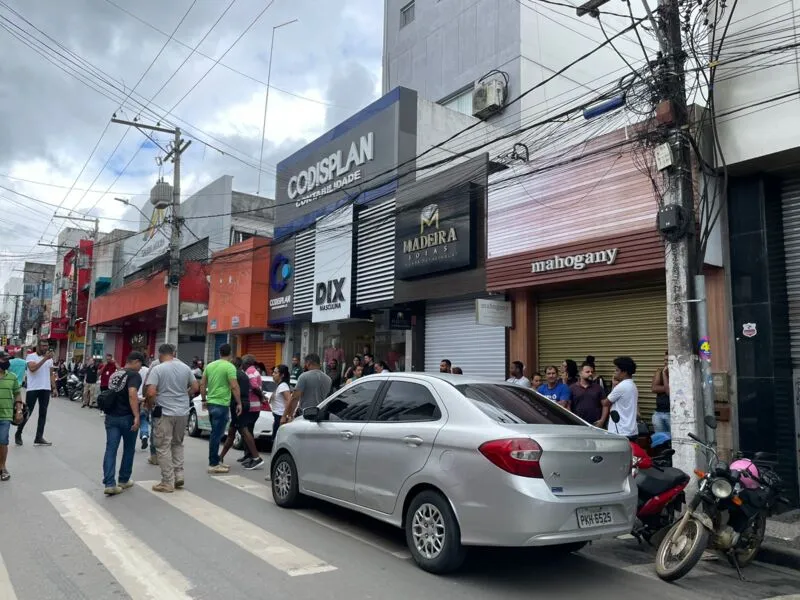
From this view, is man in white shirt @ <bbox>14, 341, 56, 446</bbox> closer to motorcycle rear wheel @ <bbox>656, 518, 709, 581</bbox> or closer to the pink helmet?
motorcycle rear wheel @ <bbox>656, 518, 709, 581</bbox>

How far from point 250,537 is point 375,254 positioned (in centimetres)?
1091

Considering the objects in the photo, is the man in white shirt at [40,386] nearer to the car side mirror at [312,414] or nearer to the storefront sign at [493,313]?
the car side mirror at [312,414]

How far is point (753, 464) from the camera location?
563 cm

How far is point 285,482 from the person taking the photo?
696 cm

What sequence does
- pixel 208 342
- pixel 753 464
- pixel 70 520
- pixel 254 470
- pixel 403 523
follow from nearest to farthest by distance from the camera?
pixel 403 523
pixel 753 464
pixel 70 520
pixel 254 470
pixel 208 342

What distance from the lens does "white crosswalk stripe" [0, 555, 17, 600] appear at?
425 centimetres

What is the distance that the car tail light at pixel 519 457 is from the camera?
4.50 metres

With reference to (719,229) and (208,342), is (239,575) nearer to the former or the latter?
(719,229)

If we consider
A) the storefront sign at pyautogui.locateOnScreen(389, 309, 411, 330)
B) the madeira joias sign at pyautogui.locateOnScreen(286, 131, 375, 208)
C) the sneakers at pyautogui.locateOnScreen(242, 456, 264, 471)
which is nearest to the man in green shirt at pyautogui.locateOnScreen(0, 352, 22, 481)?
the sneakers at pyautogui.locateOnScreen(242, 456, 264, 471)

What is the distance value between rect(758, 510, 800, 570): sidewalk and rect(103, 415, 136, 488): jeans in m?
6.99

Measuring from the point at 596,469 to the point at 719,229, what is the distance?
573cm

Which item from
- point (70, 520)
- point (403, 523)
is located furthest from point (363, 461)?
point (70, 520)

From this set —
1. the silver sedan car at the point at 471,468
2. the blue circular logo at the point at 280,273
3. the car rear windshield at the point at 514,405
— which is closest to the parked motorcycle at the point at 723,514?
the silver sedan car at the point at 471,468

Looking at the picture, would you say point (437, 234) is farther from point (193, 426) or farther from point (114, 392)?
point (114, 392)
